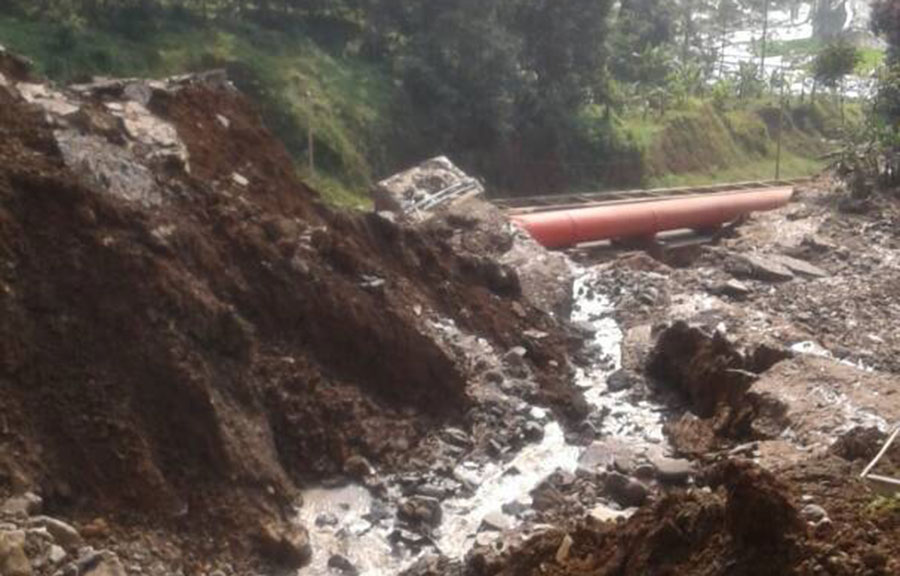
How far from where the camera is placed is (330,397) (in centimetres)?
1297

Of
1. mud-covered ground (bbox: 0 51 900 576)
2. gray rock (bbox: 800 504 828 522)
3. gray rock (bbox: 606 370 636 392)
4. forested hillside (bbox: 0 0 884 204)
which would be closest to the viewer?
gray rock (bbox: 800 504 828 522)

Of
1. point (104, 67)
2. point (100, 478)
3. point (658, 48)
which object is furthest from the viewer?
point (658, 48)

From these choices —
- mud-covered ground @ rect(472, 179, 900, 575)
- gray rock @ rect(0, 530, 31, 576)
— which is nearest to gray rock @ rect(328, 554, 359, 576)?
mud-covered ground @ rect(472, 179, 900, 575)

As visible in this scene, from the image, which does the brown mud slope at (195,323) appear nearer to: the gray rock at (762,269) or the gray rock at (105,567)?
the gray rock at (105,567)

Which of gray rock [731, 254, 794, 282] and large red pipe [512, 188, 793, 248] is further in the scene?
large red pipe [512, 188, 793, 248]

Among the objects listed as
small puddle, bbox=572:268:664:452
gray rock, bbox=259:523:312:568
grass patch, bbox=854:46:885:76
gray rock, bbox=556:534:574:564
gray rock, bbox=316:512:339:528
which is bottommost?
small puddle, bbox=572:268:664:452

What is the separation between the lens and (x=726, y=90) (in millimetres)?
49094

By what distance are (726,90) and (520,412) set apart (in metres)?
37.4

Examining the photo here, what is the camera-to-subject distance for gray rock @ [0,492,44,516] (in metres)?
9.39

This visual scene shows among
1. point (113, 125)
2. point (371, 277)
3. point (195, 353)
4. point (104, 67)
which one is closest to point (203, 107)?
point (113, 125)

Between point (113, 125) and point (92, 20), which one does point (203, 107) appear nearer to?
point (113, 125)

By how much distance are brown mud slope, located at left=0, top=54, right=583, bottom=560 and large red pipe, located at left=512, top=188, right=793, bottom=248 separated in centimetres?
696

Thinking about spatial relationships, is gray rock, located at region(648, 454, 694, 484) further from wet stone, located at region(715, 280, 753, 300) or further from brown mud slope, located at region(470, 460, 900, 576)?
wet stone, located at region(715, 280, 753, 300)

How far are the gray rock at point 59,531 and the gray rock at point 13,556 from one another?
1.54 feet
